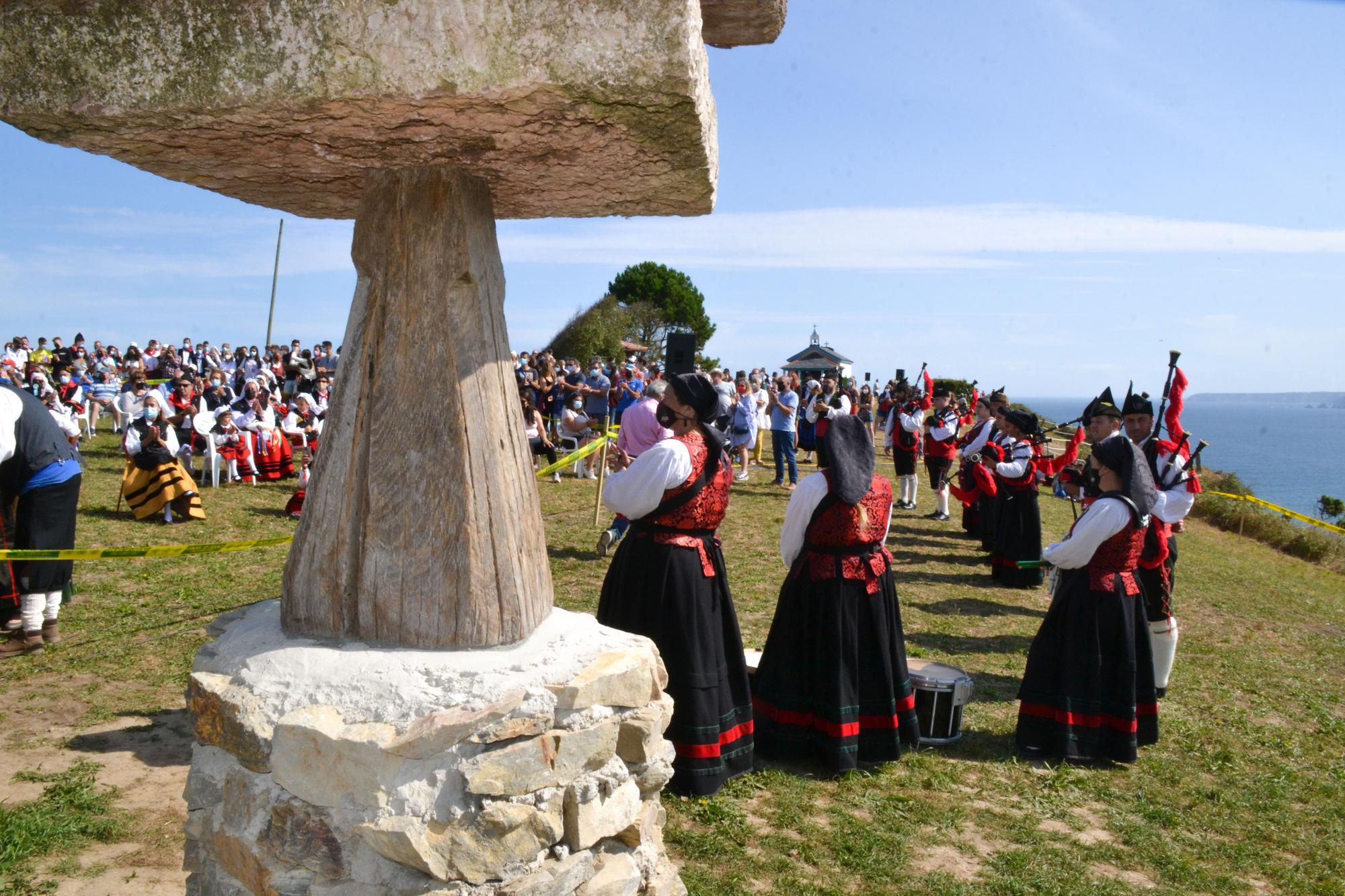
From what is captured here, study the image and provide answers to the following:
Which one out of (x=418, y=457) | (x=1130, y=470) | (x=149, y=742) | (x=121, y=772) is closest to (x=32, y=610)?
(x=149, y=742)

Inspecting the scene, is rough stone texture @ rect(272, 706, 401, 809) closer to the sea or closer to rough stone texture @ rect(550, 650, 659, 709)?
rough stone texture @ rect(550, 650, 659, 709)

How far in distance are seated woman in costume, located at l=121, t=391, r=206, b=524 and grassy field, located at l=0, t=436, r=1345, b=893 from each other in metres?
0.65

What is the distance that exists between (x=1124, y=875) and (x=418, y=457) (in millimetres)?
3775

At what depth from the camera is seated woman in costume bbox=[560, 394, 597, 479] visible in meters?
15.7

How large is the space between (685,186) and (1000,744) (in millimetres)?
4376

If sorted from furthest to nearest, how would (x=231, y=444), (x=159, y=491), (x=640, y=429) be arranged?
(x=231, y=444), (x=159, y=491), (x=640, y=429)

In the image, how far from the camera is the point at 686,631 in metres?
4.44

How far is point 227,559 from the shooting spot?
352 inches

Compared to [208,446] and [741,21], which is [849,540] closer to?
[741,21]

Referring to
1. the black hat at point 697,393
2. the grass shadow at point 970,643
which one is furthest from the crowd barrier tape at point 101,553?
the grass shadow at point 970,643

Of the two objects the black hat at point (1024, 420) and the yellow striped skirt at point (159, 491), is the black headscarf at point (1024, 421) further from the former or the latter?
the yellow striped skirt at point (159, 491)

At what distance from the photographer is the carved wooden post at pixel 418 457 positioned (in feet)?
8.52

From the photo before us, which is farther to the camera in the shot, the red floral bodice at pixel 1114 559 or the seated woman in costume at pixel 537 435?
the seated woman in costume at pixel 537 435

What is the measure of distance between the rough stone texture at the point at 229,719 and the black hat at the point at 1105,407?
19.2 ft
